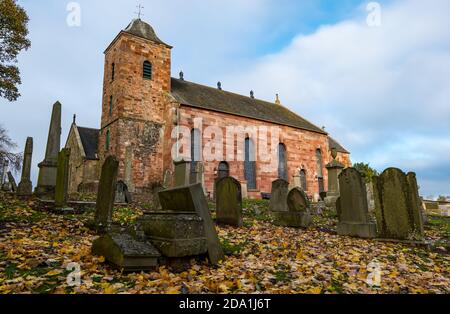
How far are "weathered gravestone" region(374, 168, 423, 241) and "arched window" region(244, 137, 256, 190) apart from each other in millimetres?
17285

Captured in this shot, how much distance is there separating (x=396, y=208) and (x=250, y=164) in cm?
1815

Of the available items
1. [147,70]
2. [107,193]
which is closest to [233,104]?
[147,70]

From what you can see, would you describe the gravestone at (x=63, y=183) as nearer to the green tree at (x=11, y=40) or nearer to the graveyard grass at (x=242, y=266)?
the graveyard grass at (x=242, y=266)

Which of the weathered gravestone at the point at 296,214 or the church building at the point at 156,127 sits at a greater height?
the church building at the point at 156,127

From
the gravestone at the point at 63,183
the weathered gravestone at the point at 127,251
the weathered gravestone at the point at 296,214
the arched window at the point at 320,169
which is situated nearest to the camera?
Result: the weathered gravestone at the point at 127,251

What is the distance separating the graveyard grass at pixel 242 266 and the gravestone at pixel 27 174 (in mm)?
5413

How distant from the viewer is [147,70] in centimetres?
2319

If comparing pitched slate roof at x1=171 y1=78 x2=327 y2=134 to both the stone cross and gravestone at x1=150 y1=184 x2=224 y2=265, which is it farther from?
gravestone at x1=150 y1=184 x2=224 y2=265

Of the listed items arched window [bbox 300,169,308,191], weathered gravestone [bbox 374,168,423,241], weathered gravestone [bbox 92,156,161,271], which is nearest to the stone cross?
weathered gravestone [bbox 92,156,161,271]

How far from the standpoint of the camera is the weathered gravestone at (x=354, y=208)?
783 centimetres

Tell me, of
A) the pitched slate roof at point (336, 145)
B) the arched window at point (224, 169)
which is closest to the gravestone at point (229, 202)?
the arched window at point (224, 169)

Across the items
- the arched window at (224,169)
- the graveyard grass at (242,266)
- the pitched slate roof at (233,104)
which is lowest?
the graveyard grass at (242,266)

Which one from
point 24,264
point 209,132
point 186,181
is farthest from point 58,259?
point 209,132

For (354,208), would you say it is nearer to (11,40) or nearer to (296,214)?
(296,214)
